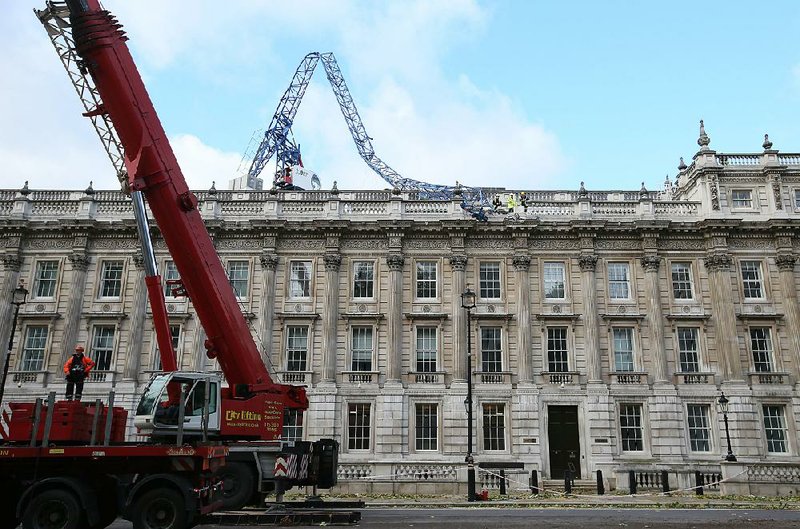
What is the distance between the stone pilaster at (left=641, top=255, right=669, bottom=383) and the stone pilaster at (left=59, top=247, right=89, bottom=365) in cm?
2816

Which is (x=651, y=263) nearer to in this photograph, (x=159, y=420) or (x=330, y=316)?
(x=330, y=316)

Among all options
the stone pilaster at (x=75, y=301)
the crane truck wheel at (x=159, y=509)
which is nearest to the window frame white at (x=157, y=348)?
the stone pilaster at (x=75, y=301)

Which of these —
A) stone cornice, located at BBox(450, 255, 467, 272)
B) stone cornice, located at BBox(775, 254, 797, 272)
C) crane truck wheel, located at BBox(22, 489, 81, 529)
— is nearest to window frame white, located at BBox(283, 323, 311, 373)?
stone cornice, located at BBox(450, 255, 467, 272)

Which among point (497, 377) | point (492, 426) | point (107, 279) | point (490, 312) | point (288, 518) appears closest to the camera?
point (288, 518)

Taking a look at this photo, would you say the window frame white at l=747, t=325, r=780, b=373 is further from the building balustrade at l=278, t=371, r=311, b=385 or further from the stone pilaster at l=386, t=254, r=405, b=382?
the building balustrade at l=278, t=371, r=311, b=385

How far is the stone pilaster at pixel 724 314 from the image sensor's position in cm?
2989

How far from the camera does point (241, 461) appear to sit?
48.6 feet

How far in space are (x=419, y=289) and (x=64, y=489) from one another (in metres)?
21.5

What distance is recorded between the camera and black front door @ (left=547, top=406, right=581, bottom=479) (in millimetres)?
28844

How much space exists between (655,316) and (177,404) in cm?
2438

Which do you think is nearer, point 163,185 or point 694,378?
point 163,185

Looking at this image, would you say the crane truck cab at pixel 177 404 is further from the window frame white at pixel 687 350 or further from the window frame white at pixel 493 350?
the window frame white at pixel 687 350

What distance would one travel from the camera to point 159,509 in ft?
38.7

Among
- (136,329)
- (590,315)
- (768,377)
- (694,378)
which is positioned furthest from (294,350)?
(768,377)
